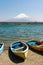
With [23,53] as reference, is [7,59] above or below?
below

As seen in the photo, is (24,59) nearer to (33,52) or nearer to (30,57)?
(30,57)

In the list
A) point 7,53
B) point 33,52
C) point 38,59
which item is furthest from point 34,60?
point 7,53

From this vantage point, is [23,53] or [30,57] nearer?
[23,53]

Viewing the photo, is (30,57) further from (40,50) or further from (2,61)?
(2,61)

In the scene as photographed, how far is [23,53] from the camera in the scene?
10656 millimetres

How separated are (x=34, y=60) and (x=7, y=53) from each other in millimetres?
3232

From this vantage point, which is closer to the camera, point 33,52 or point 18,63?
point 18,63

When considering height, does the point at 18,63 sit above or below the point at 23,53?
below

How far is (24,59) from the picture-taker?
11.1m

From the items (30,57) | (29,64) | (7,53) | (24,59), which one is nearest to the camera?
(29,64)

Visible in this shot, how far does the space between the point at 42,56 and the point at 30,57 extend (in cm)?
121

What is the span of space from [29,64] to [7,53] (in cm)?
341

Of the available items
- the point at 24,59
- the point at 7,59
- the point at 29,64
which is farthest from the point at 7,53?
the point at 29,64

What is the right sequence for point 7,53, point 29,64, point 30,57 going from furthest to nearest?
1. point 7,53
2. point 30,57
3. point 29,64
